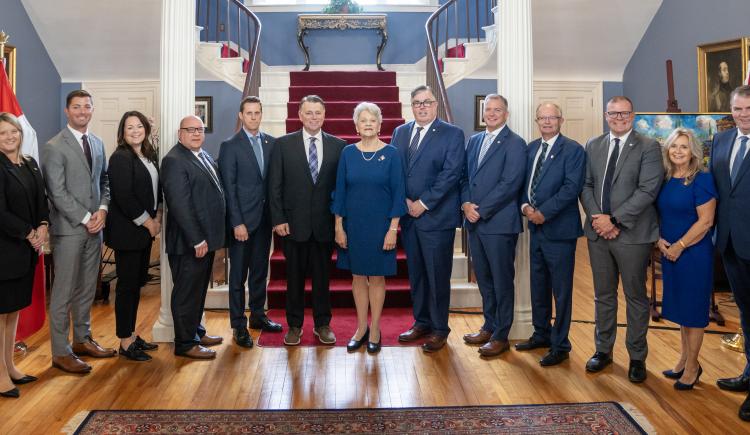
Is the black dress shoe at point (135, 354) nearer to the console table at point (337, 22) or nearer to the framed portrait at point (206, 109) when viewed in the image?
the framed portrait at point (206, 109)

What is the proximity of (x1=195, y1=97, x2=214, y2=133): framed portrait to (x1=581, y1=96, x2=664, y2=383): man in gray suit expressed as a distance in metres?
5.66

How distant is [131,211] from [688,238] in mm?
3157

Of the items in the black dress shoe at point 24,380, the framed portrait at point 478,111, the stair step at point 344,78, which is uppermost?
the stair step at point 344,78

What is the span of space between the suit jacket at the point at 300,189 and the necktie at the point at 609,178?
1.65 meters

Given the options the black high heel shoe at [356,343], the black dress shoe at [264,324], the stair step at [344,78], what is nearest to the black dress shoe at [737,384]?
the black high heel shoe at [356,343]

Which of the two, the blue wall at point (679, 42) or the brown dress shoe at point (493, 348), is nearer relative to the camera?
the brown dress shoe at point (493, 348)

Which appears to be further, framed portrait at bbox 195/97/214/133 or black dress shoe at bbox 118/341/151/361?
framed portrait at bbox 195/97/214/133

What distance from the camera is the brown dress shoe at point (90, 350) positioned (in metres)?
4.02

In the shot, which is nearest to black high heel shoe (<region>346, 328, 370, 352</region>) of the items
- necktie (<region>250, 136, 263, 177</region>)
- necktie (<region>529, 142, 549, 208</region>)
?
necktie (<region>250, 136, 263, 177</region>)

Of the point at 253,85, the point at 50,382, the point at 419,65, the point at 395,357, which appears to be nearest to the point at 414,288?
the point at 395,357

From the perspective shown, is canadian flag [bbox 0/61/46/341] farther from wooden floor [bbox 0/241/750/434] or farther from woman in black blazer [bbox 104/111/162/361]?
woman in black blazer [bbox 104/111/162/361]

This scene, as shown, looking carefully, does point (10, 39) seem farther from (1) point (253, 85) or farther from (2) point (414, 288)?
(2) point (414, 288)

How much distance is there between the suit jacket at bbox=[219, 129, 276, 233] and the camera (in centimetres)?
416

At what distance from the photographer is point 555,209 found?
12.5 ft
